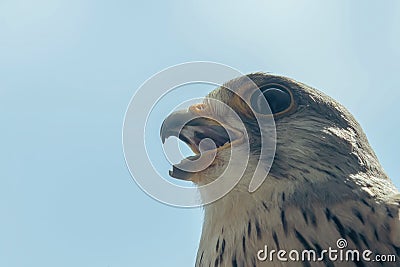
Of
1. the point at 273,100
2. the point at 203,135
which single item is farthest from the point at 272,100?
the point at 203,135

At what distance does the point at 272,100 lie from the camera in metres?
4.62

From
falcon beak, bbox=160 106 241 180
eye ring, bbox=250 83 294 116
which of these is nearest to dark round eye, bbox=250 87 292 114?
eye ring, bbox=250 83 294 116

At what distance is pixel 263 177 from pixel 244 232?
368 mm

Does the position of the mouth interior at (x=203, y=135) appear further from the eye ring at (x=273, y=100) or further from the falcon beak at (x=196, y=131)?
the eye ring at (x=273, y=100)

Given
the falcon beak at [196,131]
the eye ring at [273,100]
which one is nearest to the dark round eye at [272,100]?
the eye ring at [273,100]

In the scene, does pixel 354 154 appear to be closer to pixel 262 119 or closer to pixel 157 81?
pixel 262 119

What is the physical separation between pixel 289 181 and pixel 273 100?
0.59 m

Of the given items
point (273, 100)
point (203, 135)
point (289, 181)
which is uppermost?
point (273, 100)

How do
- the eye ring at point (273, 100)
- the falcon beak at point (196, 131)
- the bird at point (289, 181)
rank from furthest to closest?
the eye ring at point (273, 100)
the falcon beak at point (196, 131)
the bird at point (289, 181)

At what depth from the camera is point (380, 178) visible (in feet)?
14.6

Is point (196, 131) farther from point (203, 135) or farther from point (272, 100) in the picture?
point (272, 100)

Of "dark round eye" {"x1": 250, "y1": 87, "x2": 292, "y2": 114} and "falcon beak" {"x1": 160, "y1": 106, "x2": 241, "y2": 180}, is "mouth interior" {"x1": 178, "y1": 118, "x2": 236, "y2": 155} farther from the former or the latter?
"dark round eye" {"x1": 250, "y1": 87, "x2": 292, "y2": 114}

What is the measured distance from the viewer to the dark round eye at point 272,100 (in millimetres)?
4602

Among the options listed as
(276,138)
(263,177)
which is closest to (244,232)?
(263,177)
